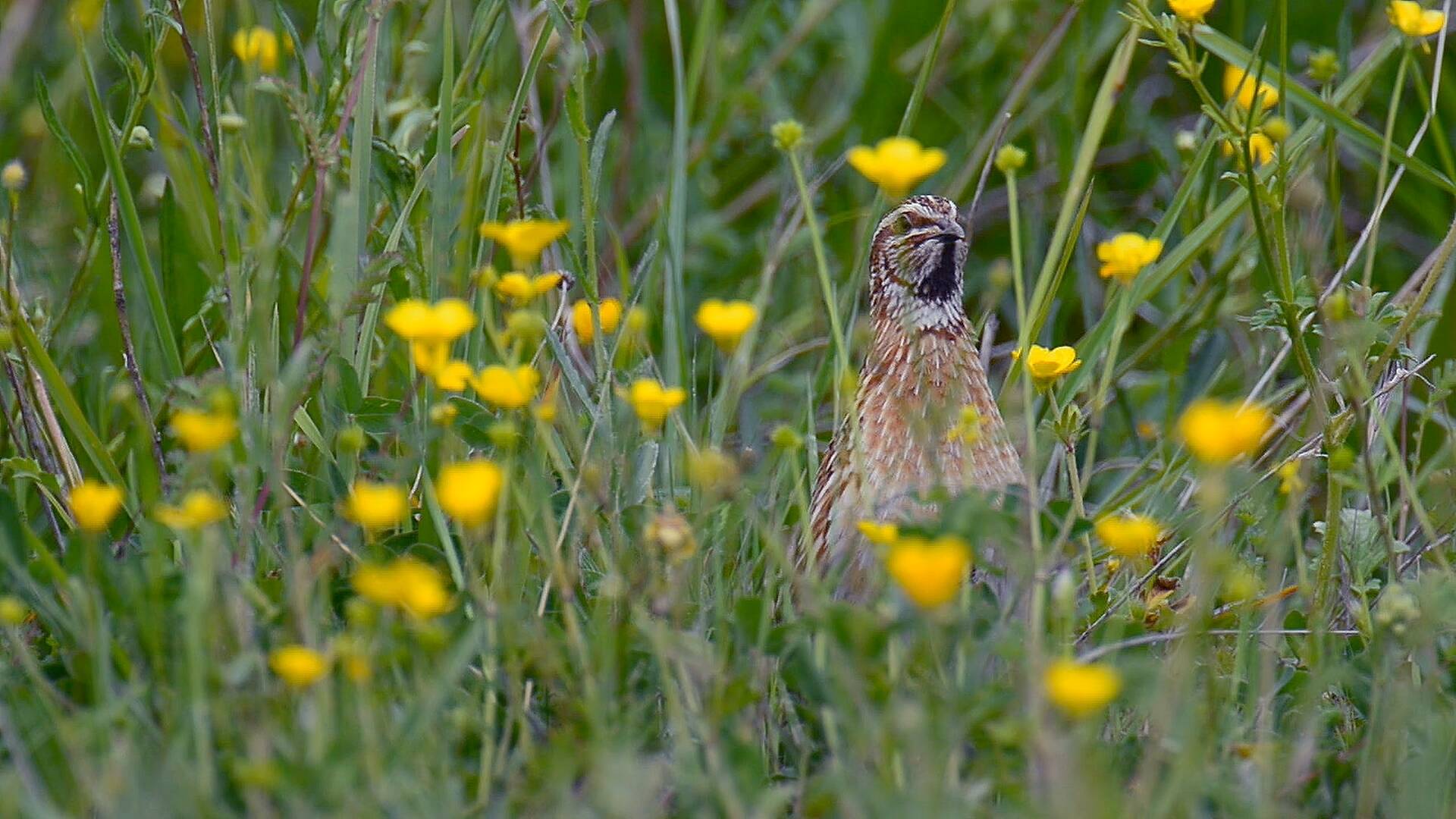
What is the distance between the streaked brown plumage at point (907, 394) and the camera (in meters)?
2.79

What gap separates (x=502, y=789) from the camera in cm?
201

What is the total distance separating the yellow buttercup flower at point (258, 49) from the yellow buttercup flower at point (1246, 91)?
1.54 m

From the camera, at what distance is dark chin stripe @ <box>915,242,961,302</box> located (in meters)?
3.16

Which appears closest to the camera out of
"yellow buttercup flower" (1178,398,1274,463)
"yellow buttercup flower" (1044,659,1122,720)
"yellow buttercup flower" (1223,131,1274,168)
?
"yellow buttercup flower" (1044,659,1122,720)

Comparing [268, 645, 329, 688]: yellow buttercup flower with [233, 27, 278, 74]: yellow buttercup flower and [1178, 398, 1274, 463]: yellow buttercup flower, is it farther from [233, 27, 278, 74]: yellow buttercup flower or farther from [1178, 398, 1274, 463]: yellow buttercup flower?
[233, 27, 278, 74]: yellow buttercup flower

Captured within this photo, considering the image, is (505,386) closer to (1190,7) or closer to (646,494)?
(646,494)

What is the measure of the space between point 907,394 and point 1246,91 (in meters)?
1.02

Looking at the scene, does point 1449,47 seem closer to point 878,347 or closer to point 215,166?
point 878,347

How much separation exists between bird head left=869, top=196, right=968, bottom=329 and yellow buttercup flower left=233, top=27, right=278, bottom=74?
116 cm

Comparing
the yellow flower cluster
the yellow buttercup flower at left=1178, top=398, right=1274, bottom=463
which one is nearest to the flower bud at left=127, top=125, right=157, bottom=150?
the yellow flower cluster

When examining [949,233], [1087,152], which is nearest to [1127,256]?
[949,233]

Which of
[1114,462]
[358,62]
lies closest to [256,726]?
[358,62]

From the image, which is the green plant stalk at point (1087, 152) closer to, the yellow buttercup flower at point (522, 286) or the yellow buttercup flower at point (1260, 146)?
the yellow buttercup flower at point (1260, 146)

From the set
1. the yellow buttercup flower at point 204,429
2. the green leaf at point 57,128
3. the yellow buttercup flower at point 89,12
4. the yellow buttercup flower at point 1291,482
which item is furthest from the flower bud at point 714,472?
the yellow buttercup flower at point 89,12
